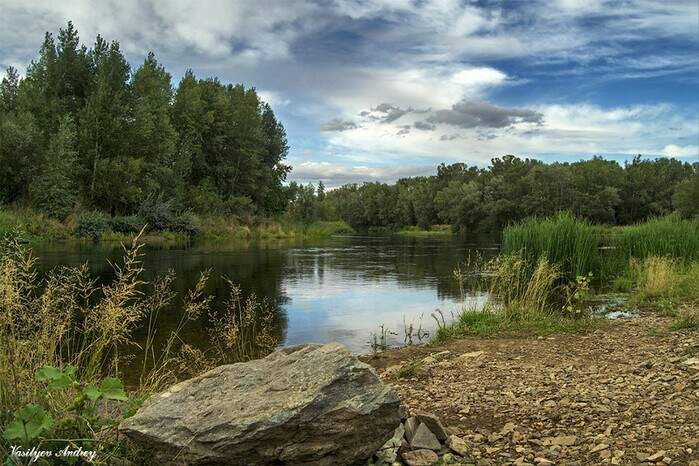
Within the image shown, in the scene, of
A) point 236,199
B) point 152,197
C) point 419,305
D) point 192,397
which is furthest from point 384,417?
point 236,199

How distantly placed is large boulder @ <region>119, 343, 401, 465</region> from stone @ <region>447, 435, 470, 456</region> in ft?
1.69

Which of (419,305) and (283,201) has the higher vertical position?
(283,201)

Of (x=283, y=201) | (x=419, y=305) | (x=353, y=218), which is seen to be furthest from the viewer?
(x=353, y=218)

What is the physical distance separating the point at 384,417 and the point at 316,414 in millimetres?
521

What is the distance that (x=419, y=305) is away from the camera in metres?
14.7

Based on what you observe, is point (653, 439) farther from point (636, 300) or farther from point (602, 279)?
point (602, 279)

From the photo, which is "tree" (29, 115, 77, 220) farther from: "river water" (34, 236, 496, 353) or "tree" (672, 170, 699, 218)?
"tree" (672, 170, 699, 218)

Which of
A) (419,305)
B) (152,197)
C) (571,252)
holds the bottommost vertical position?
(419,305)

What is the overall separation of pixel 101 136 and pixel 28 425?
45.1 metres

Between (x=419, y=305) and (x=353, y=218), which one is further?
(x=353, y=218)

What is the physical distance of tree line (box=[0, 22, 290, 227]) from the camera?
131ft

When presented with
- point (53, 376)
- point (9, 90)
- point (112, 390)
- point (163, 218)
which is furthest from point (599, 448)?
point (9, 90)

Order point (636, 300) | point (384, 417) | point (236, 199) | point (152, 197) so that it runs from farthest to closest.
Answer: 1. point (236, 199)
2. point (152, 197)
3. point (636, 300)
4. point (384, 417)

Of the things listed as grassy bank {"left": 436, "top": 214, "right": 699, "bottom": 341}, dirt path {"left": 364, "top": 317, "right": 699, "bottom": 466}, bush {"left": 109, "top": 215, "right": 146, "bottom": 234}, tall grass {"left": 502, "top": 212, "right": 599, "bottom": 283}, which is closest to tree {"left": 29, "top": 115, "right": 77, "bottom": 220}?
bush {"left": 109, "top": 215, "right": 146, "bottom": 234}
